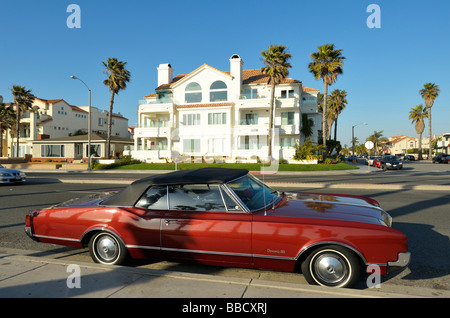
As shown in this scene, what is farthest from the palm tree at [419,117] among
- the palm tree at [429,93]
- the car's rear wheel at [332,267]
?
the car's rear wheel at [332,267]

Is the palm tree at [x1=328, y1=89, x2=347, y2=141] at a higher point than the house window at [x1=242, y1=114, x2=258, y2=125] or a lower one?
higher

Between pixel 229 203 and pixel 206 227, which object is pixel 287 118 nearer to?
pixel 229 203

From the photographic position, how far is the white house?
34.8m

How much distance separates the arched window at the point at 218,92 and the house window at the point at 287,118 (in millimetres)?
7914

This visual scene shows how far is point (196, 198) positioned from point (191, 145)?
32463 mm

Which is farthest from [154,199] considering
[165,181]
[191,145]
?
[191,145]

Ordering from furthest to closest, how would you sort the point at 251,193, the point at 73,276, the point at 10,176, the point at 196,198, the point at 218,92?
1. the point at 218,92
2. the point at 10,176
3. the point at 251,193
4. the point at 196,198
5. the point at 73,276

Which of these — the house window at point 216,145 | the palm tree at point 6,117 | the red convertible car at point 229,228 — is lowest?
the red convertible car at point 229,228

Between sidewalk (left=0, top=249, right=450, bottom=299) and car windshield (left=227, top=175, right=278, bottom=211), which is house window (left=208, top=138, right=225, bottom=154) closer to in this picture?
car windshield (left=227, top=175, right=278, bottom=211)

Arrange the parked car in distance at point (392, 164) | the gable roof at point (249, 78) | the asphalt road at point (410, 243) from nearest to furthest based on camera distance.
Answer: the asphalt road at point (410, 243)
the parked car in distance at point (392, 164)
the gable roof at point (249, 78)

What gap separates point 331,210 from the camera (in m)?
3.91

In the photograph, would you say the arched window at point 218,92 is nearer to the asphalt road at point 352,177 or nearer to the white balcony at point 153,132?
the white balcony at point 153,132

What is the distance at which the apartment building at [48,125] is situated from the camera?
47.5 m

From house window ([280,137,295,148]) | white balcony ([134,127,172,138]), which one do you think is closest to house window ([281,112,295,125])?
house window ([280,137,295,148])
